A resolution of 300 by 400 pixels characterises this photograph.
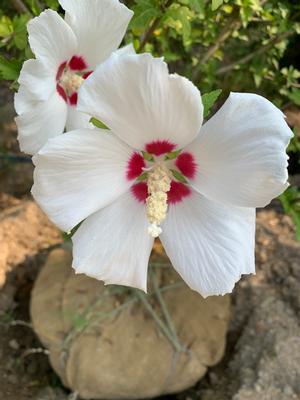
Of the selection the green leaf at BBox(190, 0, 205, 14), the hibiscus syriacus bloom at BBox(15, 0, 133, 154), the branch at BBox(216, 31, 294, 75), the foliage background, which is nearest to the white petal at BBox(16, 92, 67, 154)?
the hibiscus syriacus bloom at BBox(15, 0, 133, 154)

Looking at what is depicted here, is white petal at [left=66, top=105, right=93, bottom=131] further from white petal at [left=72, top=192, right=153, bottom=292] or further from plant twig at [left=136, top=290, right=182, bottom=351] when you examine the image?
plant twig at [left=136, top=290, right=182, bottom=351]

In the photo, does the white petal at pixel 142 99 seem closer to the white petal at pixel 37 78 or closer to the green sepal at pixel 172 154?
the green sepal at pixel 172 154

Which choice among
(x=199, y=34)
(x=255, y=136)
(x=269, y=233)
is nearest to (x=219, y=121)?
(x=255, y=136)

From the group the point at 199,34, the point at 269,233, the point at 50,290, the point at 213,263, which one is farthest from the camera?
the point at 269,233

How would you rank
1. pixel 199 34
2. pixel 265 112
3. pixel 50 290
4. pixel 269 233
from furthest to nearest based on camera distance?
pixel 269 233 → pixel 50 290 → pixel 199 34 → pixel 265 112

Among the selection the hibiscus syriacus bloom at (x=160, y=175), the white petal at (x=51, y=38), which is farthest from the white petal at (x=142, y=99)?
the white petal at (x=51, y=38)

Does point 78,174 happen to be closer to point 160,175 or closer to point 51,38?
point 160,175

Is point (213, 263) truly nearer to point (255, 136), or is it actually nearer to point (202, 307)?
point (255, 136)
